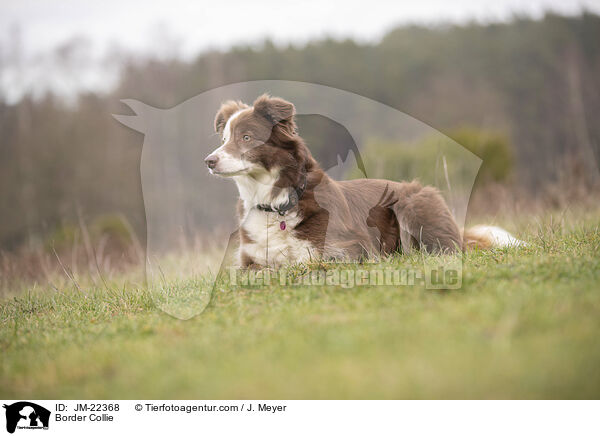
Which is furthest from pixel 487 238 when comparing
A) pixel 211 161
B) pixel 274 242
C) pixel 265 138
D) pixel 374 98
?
pixel 374 98

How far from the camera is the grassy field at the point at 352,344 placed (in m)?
2.28

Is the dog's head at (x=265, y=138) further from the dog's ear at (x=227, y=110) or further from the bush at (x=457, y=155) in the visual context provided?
the bush at (x=457, y=155)

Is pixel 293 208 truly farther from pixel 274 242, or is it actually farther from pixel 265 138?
pixel 265 138

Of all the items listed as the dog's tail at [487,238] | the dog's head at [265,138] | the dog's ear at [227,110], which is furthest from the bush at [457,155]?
the dog's head at [265,138]

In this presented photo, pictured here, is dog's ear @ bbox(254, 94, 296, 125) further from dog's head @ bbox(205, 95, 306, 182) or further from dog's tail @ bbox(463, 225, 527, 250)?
dog's tail @ bbox(463, 225, 527, 250)

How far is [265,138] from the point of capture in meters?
4.87
